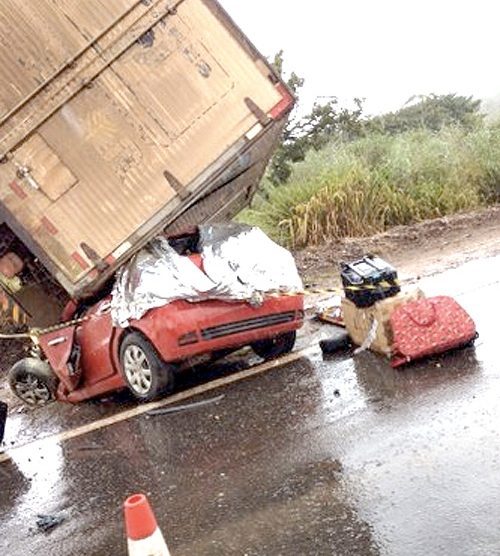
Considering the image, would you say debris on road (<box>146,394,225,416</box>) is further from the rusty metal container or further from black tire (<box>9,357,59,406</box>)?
black tire (<box>9,357,59,406</box>)

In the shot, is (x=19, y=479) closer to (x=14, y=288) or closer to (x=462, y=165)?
(x=14, y=288)

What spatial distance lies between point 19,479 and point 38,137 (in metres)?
3.00

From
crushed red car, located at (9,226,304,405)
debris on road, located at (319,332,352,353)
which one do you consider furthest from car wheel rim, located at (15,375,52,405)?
debris on road, located at (319,332,352,353)

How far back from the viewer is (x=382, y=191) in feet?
43.8

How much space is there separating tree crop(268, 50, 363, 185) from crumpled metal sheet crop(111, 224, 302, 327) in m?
10.1

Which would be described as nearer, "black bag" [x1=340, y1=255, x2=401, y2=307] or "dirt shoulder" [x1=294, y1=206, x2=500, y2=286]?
"black bag" [x1=340, y1=255, x2=401, y2=307]

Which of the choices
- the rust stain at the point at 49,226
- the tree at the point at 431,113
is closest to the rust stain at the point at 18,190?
the rust stain at the point at 49,226

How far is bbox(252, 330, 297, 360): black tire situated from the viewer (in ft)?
25.7

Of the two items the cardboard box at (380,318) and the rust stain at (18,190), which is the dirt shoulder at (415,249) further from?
the rust stain at (18,190)

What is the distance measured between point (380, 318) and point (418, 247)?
5386 millimetres

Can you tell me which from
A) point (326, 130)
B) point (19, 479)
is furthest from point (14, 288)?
point (326, 130)

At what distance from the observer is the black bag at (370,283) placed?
279 inches

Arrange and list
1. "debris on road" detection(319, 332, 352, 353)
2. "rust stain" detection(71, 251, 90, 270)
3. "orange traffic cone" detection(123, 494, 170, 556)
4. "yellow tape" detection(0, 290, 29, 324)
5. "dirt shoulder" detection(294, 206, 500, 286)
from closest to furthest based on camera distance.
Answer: "orange traffic cone" detection(123, 494, 170, 556) → "rust stain" detection(71, 251, 90, 270) → "debris on road" detection(319, 332, 352, 353) → "yellow tape" detection(0, 290, 29, 324) → "dirt shoulder" detection(294, 206, 500, 286)

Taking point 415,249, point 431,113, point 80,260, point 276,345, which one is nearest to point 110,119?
point 80,260
